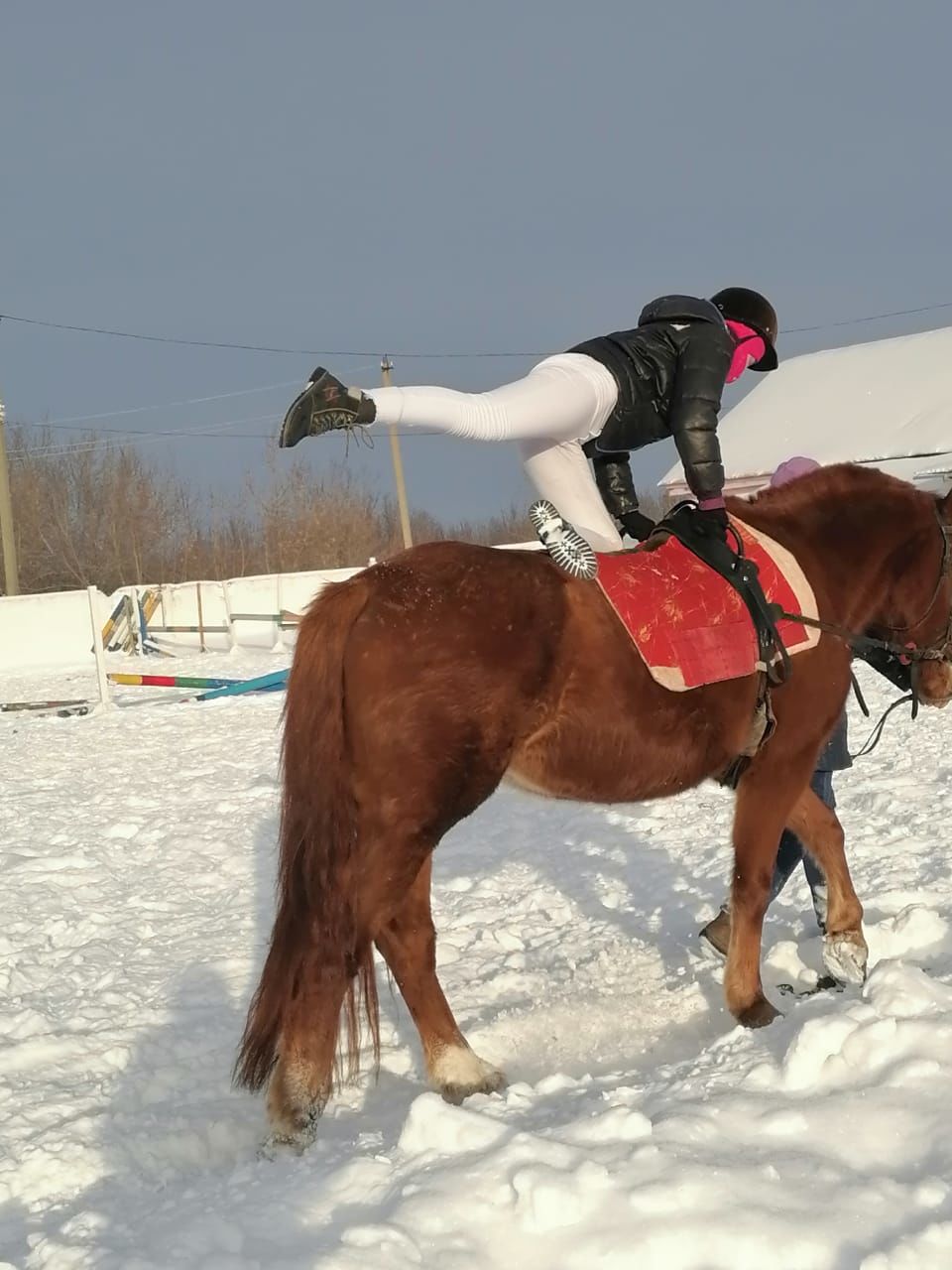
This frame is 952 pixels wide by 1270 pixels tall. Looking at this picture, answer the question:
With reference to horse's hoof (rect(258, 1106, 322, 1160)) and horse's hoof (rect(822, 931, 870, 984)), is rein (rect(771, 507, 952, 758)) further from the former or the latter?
horse's hoof (rect(258, 1106, 322, 1160))

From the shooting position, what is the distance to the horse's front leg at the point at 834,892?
4.25m

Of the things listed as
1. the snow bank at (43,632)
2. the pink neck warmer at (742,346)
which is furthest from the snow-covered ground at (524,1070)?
the snow bank at (43,632)

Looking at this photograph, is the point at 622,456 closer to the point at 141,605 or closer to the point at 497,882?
the point at 497,882

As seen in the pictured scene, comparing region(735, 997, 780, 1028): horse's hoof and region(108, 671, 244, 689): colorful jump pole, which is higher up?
region(108, 671, 244, 689): colorful jump pole

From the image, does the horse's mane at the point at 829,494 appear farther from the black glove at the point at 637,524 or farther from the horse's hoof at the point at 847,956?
the horse's hoof at the point at 847,956

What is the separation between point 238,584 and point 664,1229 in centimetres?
2474

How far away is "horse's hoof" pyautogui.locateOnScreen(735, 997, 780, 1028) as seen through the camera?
12.9ft

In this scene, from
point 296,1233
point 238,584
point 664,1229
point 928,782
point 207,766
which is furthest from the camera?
point 238,584

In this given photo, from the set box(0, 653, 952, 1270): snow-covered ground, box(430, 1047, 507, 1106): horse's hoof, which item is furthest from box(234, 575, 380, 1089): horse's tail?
box(0, 653, 952, 1270): snow-covered ground

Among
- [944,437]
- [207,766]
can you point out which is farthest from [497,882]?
[944,437]

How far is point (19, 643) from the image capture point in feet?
80.4

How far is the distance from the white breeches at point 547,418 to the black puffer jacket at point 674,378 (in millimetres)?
91

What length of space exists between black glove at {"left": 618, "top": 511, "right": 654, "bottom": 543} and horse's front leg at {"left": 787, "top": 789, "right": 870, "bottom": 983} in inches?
47.9

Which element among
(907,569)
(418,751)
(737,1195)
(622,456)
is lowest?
(737,1195)
